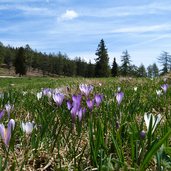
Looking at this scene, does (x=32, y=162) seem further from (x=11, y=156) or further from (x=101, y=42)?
(x=101, y=42)

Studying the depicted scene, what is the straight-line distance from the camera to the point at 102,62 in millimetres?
82000

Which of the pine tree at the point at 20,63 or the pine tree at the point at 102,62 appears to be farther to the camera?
the pine tree at the point at 20,63

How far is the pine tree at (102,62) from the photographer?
8075cm

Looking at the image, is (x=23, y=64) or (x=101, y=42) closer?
(x=101, y=42)

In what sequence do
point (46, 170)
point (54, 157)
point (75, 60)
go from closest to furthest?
point (46, 170)
point (54, 157)
point (75, 60)

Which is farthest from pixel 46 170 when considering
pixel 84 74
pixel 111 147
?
pixel 84 74

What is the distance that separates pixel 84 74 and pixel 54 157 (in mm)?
139869

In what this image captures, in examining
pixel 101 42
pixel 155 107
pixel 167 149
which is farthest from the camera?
pixel 101 42

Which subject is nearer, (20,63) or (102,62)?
(102,62)

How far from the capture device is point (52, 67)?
144500mm

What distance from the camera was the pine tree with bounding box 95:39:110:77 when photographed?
80.8 m

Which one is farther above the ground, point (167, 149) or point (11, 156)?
point (167, 149)

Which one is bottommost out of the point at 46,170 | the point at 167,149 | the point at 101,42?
the point at 46,170

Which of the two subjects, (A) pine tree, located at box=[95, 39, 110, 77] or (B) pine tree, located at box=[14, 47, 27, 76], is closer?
(A) pine tree, located at box=[95, 39, 110, 77]
